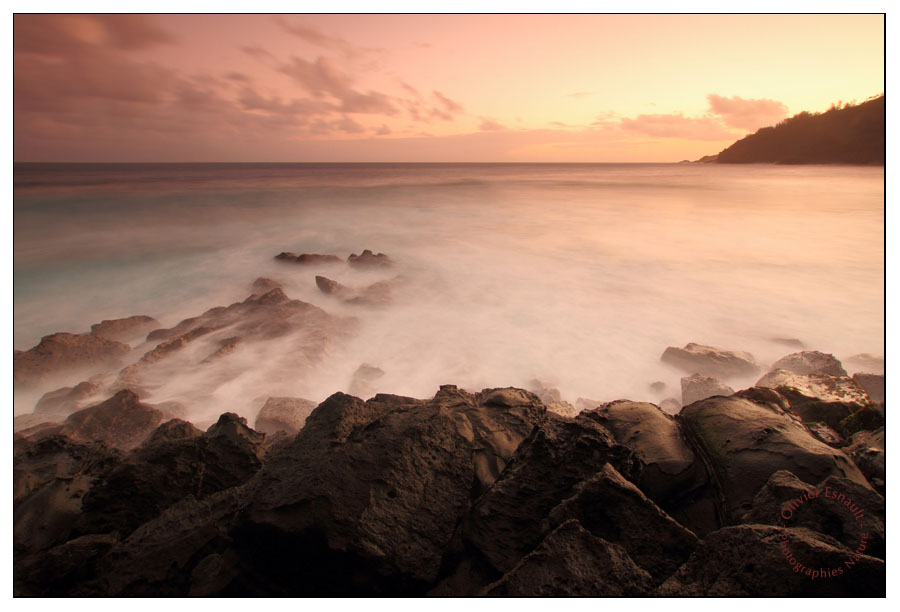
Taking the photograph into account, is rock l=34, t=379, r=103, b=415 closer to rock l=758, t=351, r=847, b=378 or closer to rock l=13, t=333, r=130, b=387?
rock l=13, t=333, r=130, b=387

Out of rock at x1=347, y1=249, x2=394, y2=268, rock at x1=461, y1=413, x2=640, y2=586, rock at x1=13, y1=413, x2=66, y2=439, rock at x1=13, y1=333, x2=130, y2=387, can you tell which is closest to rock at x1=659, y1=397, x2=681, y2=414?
rock at x1=461, y1=413, x2=640, y2=586

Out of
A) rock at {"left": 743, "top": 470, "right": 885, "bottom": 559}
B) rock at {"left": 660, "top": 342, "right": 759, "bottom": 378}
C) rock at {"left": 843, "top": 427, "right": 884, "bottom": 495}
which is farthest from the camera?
rock at {"left": 660, "top": 342, "right": 759, "bottom": 378}

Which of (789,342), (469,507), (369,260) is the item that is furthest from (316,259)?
(789,342)

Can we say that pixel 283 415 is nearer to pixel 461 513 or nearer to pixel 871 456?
pixel 461 513

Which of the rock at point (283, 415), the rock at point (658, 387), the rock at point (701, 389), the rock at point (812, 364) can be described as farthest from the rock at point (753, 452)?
the rock at point (283, 415)

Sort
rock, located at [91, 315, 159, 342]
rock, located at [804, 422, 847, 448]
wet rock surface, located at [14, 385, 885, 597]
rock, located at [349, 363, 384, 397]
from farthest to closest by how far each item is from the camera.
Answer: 1. rock, located at [91, 315, 159, 342]
2. rock, located at [349, 363, 384, 397]
3. rock, located at [804, 422, 847, 448]
4. wet rock surface, located at [14, 385, 885, 597]
